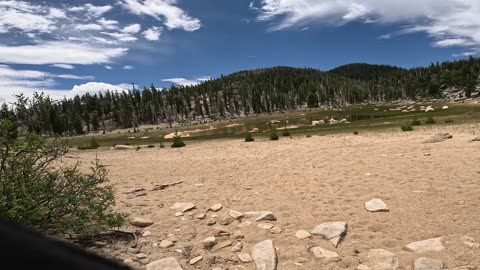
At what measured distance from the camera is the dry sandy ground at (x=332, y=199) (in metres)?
8.07

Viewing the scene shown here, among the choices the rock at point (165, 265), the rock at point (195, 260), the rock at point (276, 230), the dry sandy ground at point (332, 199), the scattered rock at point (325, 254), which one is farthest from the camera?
the rock at point (276, 230)

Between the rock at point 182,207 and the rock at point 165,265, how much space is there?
3.53 m

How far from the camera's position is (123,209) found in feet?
39.2

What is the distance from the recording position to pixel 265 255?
7805 millimetres

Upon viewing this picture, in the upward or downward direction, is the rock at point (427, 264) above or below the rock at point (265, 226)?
below

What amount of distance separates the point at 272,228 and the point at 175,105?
186908mm

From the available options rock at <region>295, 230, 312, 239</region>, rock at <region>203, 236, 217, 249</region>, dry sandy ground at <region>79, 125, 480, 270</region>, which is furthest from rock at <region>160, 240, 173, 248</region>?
rock at <region>295, 230, 312, 239</region>

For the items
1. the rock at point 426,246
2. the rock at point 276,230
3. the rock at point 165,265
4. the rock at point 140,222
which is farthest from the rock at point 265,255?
the rock at point 140,222

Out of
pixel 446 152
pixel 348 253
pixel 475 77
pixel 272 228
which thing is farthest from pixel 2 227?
pixel 475 77

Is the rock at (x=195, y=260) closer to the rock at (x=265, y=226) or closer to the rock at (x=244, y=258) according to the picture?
the rock at (x=244, y=258)

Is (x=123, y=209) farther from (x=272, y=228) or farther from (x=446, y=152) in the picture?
(x=446, y=152)

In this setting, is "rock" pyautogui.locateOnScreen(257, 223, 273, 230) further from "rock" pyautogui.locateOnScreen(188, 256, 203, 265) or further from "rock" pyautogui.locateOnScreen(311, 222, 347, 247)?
"rock" pyautogui.locateOnScreen(188, 256, 203, 265)

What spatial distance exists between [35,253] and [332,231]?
27.1ft

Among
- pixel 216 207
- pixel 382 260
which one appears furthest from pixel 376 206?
pixel 216 207
